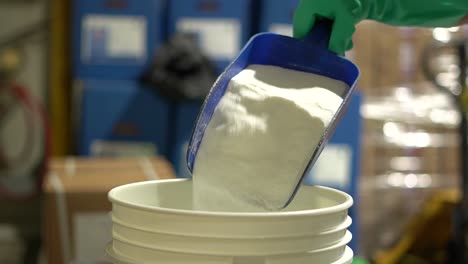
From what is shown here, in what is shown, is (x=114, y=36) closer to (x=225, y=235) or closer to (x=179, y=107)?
(x=179, y=107)

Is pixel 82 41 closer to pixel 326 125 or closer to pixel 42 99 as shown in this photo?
pixel 42 99

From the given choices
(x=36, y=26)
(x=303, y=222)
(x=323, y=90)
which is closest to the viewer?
(x=303, y=222)

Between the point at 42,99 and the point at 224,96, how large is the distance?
6.78 feet

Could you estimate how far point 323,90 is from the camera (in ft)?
2.77

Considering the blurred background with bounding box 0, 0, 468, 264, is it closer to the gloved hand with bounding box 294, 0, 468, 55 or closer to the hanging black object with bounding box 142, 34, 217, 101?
the hanging black object with bounding box 142, 34, 217, 101

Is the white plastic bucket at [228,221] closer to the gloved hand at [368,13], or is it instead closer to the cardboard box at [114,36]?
the gloved hand at [368,13]

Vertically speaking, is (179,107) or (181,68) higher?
(181,68)

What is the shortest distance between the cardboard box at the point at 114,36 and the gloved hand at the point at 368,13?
1.68 m

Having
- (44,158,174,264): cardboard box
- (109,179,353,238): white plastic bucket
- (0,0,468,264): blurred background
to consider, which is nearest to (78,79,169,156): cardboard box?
(0,0,468,264): blurred background

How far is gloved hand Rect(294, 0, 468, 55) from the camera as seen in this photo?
0.85m

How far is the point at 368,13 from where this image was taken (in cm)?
87

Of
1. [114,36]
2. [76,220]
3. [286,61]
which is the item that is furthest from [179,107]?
[286,61]

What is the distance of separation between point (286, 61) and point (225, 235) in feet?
1.02

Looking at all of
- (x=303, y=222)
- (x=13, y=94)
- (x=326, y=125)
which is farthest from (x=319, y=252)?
(x=13, y=94)
